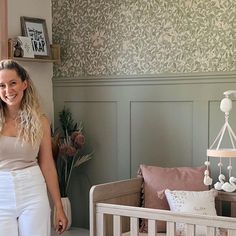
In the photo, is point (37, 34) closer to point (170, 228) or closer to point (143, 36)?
point (143, 36)

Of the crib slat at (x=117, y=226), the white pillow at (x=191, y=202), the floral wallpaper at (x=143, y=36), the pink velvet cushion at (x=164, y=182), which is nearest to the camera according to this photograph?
the crib slat at (x=117, y=226)

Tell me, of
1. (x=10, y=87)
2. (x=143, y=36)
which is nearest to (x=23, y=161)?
(x=10, y=87)

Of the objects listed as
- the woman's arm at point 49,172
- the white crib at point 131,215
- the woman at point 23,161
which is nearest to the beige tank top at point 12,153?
the woman at point 23,161

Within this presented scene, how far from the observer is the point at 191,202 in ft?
9.57

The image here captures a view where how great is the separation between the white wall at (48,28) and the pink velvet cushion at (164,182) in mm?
1159

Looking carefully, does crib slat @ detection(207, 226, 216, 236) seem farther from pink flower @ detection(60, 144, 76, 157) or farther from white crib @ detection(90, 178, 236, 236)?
pink flower @ detection(60, 144, 76, 157)

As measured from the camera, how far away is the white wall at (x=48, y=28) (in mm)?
3707

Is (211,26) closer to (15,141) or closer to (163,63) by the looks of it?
(163,63)

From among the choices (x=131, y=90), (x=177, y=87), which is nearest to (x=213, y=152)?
(x=177, y=87)

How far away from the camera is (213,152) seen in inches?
104

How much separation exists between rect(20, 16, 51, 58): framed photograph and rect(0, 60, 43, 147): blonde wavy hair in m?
1.34

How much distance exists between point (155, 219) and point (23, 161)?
0.72 meters

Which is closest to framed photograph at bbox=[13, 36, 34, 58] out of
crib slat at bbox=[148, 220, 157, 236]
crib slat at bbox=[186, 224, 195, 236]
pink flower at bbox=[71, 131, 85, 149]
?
pink flower at bbox=[71, 131, 85, 149]

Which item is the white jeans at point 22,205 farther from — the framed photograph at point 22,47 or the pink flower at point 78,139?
the framed photograph at point 22,47
